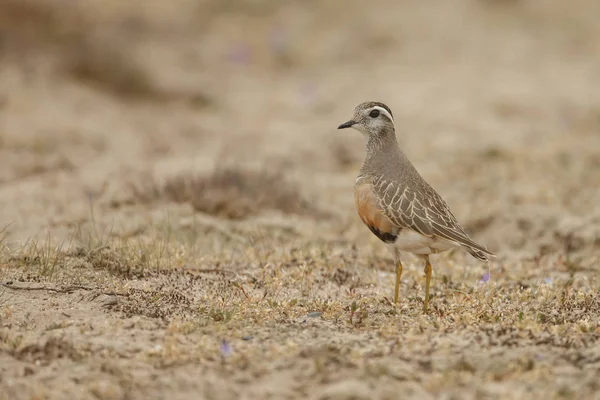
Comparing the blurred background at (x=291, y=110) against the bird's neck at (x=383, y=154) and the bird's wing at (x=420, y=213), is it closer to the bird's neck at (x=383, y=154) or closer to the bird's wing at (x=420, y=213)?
the bird's neck at (x=383, y=154)

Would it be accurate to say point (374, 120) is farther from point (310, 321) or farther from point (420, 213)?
point (310, 321)

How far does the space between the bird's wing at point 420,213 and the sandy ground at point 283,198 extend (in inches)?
20.4

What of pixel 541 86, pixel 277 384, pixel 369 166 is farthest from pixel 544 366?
pixel 541 86

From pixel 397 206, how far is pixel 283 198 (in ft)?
12.0

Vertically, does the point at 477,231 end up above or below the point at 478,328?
above

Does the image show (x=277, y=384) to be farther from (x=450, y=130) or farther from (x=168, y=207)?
(x=450, y=130)

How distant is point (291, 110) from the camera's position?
14664mm

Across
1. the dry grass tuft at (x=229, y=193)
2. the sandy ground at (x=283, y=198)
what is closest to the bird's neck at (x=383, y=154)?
the sandy ground at (x=283, y=198)

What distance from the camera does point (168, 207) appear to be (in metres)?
8.77

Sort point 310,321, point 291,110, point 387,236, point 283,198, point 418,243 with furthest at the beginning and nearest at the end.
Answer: point 291,110 < point 283,198 < point 387,236 < point 418,243 < point 310,321

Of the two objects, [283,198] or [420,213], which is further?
[283,198]

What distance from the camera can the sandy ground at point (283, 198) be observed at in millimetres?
4848

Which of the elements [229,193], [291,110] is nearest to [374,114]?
[229,193]

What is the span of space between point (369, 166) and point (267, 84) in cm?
990
